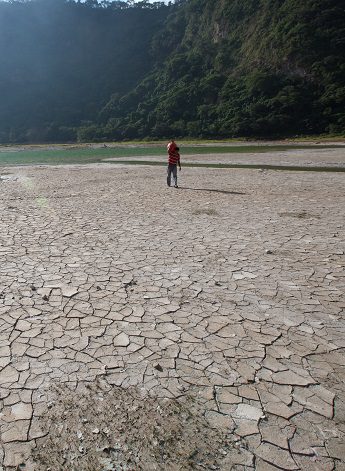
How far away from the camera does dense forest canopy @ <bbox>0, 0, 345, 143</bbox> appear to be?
278 ft

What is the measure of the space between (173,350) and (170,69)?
143m

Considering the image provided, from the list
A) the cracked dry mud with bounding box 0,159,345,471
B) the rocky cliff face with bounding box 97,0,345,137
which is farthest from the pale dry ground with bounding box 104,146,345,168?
the rocky cliff face with bounding box 97,0,345,137

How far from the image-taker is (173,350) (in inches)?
161

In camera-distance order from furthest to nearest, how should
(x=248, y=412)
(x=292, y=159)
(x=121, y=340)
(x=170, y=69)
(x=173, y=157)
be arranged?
(x=170, y=69) < (x=292, y=159) < (x=173, y=157) < (x=121, y=340) < (x=248, y=412)

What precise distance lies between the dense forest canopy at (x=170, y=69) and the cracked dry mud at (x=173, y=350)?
245ft

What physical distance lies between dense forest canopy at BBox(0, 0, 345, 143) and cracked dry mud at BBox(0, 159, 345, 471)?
74.7 m

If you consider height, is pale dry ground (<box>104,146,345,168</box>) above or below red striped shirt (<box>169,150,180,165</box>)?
below

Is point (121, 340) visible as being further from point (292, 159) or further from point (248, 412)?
point (292, 159)

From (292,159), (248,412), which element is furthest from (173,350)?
(292,159)

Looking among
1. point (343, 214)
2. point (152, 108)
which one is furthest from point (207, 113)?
point (343, 214)

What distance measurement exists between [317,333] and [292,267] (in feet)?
7.21

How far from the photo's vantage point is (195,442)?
9.60ft

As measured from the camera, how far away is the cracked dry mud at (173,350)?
9.52 ft

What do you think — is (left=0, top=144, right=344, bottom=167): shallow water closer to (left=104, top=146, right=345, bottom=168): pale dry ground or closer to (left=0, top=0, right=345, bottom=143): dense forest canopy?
(left=104, top=146, right=345, bottom=168): pale dry ground
